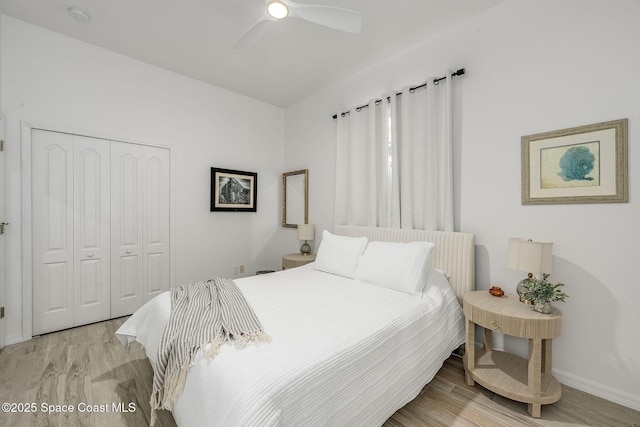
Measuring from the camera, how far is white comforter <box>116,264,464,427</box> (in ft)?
3.48

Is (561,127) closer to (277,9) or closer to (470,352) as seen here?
(470,352)

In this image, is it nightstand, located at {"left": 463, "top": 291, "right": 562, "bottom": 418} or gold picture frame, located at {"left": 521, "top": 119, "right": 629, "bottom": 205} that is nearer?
nightstand, located at {"left": 463, "top": 291, "right": 562, "bottom": 418}

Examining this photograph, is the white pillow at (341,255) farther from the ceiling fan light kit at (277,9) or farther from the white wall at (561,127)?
the ceiling fan light kit at (277,9)

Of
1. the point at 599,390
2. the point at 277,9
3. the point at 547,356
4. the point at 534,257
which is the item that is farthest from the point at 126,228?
the point at 599,390

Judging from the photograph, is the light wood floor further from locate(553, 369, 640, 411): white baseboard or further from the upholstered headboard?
the upholstered headboard

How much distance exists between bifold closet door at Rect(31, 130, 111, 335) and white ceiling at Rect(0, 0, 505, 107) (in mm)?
1086

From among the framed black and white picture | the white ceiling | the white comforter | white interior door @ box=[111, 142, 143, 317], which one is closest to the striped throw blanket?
the white comforter

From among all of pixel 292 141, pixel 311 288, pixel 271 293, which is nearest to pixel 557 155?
pixel 311 288

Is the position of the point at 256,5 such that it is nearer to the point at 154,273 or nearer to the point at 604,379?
the point at 154,273

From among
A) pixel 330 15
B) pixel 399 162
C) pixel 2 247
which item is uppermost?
pixel 330 15

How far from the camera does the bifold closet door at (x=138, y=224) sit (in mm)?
3068

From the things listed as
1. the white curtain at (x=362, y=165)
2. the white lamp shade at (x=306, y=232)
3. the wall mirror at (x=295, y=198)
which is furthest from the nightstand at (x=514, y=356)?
the wall mirror at (x=295, y=198)

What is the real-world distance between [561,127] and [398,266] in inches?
62.7

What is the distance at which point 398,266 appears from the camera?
88.5 inches
